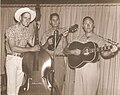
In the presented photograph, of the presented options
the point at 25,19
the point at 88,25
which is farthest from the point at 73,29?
the point at 25,19

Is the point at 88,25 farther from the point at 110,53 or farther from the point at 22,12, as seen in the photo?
the point at 22,12

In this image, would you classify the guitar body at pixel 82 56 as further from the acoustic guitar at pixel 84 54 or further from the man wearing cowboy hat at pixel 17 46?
the man wearing cowboy hat at pixel 17 46

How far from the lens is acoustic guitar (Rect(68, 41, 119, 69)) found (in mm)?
1171

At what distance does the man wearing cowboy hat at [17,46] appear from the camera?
47.2 inches

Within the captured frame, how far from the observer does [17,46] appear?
1197mm

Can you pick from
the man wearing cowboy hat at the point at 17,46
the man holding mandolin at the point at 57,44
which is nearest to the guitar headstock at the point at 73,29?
the man holding mandolin at the point at 57,44

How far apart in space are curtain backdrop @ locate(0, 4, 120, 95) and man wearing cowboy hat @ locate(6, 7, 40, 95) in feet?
0.07

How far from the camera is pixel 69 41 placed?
120 cm

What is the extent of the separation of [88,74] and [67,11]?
226mm

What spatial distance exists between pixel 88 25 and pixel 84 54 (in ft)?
0.32

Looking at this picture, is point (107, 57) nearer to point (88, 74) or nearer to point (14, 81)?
point (88, 74)

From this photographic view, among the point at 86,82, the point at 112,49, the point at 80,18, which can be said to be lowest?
the point at 86,82

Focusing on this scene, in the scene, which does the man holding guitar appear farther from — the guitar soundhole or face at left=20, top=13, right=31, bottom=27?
face at left=20, top=13, right=31, bottom=27

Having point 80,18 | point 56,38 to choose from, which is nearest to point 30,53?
point 56,38
